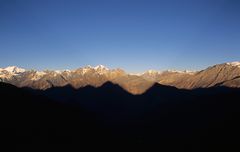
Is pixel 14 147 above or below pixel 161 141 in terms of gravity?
above

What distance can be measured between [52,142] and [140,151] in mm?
59659

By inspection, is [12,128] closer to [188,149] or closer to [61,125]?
[61,125]

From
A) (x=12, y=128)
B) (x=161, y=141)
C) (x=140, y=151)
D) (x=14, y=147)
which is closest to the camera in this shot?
(x=14, y=147)

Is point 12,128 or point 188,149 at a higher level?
point 12,128

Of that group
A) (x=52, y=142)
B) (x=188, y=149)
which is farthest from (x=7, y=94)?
(x=188, y=149)

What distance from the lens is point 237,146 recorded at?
388 ft

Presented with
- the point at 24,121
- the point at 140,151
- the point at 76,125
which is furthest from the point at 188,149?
the point at 24,121

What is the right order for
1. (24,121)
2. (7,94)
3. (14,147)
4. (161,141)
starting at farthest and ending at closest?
(161,141)
(7,94)
(24,121)
(14,147)

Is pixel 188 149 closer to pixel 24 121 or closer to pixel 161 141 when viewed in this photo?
pixel 161 141

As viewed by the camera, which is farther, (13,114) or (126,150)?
(126,150)

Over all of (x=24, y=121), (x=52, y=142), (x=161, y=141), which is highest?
(x=24, y=121)

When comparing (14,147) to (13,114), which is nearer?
(14,147)

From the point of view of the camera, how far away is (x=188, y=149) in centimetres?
14338

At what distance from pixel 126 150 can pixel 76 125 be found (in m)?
24.3
